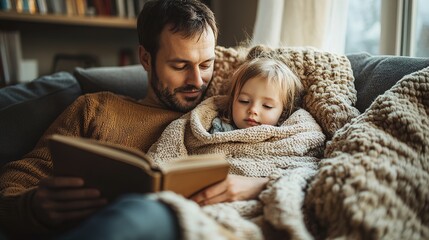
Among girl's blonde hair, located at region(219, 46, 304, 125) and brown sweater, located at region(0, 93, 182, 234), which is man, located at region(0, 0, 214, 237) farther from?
girl's blonde hair, located at region(219, 46, 304, 125)

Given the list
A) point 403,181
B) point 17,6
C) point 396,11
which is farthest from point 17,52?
point 403,181

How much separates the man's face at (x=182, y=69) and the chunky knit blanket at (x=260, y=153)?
9 cm

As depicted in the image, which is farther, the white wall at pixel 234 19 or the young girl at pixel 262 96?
the white wall at pixel 234 19

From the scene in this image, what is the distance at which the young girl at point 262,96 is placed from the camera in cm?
125

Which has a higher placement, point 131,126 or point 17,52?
point 17,52

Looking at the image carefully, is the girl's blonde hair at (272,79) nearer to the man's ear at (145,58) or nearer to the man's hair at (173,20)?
the man's hair at (173,20)

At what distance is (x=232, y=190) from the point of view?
0.93 meters

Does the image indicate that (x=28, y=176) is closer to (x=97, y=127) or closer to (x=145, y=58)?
(x=97, y=127)

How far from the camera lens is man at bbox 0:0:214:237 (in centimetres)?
120

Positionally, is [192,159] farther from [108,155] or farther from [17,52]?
[17,52]

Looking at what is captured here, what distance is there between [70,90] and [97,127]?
1.08 ft

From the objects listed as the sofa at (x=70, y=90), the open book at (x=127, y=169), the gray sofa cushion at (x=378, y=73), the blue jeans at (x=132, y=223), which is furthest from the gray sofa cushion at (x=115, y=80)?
the blue jeans at (x=132, y=223)

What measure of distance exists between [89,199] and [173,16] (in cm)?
74

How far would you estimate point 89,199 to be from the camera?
2.76 ft
